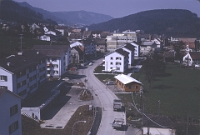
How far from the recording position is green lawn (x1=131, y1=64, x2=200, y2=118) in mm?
6070

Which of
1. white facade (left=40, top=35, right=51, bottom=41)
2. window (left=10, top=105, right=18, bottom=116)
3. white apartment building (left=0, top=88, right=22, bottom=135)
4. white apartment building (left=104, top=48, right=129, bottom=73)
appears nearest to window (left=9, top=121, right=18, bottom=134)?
white apartment building (left=0, top=88, right=22, bottom=135)

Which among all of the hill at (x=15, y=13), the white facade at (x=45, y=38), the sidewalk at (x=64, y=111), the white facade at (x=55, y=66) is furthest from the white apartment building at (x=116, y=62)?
the hill at (x=15, y=13)

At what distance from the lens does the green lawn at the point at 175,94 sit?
19.9 feet

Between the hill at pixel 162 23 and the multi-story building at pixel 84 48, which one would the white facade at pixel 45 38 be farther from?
the hill at pixel 162 23

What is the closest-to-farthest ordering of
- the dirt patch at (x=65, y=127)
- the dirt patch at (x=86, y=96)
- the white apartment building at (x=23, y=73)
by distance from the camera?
the dirt patch at (x=65, y=127)
the white apartment building at (x=23, y=73)
the dirt patch at (x=86, y=96)

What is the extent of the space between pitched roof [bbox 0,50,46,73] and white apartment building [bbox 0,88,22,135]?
7.97 feet

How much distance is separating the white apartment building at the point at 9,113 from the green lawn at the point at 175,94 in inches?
129

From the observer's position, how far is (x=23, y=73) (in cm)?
637

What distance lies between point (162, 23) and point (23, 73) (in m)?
39.0

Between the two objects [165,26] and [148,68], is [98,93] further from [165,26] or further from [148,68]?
[165,26]

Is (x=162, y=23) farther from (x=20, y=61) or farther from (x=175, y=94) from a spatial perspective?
(x=20, y=61)

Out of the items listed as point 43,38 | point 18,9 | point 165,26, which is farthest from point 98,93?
point 165,26

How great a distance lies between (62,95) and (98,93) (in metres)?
1.08

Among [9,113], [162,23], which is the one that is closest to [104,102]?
[9,113]
